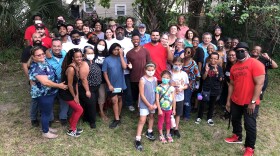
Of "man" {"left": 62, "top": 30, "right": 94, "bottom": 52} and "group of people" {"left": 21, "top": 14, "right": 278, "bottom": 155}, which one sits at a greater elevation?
"man" {"left": 62, "top": 30, "right": 94, "bottom": 52}

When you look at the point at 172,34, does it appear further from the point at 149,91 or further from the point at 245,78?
the point at 245,78

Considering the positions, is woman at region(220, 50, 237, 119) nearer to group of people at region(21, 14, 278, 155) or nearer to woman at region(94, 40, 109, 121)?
group of people at region(21, 14, 278, 155)

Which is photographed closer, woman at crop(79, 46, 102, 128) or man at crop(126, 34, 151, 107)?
woman at crop(79, 46, 102, 128)

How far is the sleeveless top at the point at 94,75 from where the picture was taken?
4.87 metres

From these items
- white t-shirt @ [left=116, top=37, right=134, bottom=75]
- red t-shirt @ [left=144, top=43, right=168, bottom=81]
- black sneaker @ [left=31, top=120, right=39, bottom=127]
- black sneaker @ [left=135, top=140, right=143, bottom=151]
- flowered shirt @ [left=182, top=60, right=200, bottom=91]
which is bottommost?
black sneaker @ [left=135, top=140, right=143, bottom=151]

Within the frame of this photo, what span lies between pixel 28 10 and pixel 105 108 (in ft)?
15.1

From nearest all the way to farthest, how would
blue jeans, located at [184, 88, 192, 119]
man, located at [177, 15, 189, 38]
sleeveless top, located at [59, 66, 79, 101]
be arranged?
sleeveless top, located at [59, 66, 79, 101] → blue jeans, located at [184, 88, 192, 119] → man, located at [177, 15, 189, 38]

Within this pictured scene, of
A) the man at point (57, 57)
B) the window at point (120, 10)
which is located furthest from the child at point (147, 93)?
the window at point (120, 10)

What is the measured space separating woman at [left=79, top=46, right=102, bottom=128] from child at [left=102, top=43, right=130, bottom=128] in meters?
0.18

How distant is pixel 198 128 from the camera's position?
543 cm

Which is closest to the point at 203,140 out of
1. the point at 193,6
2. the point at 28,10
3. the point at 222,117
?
the point at 222,117

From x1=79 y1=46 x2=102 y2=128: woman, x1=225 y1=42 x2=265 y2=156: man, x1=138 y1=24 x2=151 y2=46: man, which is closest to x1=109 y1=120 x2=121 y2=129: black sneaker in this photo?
x1=79 y1=46 x2=102 y2=128: woman

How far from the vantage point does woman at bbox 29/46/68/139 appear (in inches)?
167

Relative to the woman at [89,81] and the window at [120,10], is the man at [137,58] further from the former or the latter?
the window at [120,10]
